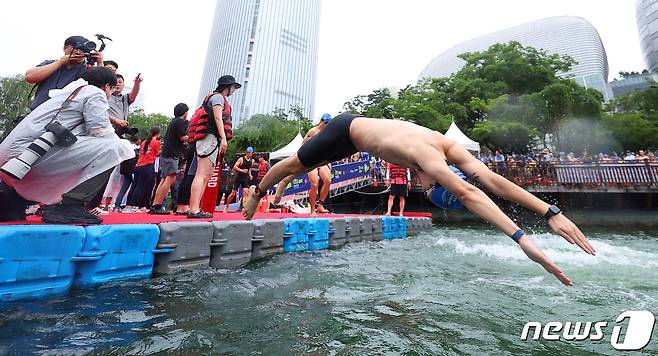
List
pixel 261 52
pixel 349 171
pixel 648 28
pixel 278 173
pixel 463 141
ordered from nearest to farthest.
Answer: pixel 278 173, pixel 349 171, pixel 463 141, pixel 648 28, pixel 261 52

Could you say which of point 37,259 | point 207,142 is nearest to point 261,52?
point 207,142

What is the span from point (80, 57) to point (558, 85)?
1038 inches

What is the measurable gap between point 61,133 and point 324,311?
7.67 feet

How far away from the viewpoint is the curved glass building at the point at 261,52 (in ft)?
214

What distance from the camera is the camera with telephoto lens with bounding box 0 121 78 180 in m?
2.27

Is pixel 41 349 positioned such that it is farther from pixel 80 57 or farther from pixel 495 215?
pixel 80 57

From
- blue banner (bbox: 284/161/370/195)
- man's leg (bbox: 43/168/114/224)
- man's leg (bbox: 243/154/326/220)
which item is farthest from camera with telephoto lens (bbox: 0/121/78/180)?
blue banner (bbox: 284/161/370/195)

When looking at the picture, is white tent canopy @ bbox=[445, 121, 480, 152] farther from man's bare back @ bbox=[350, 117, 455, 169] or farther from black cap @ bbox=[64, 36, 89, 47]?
black cap @ bbox=[64, 36, 89, 47]

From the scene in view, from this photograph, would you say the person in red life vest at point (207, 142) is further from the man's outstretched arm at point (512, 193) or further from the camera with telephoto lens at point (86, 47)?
the man's outstretched arm at point (512, 193)

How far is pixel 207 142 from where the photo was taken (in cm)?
428

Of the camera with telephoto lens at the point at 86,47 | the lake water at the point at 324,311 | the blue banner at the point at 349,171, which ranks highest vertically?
the blue banner at the point at 349,171

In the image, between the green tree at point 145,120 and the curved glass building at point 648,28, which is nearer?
the green tree at point 145,120

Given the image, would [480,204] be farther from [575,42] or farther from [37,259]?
[575,42]

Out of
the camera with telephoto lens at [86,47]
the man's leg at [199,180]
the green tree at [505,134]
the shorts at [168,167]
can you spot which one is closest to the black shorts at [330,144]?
the man's leg at [199,180]
